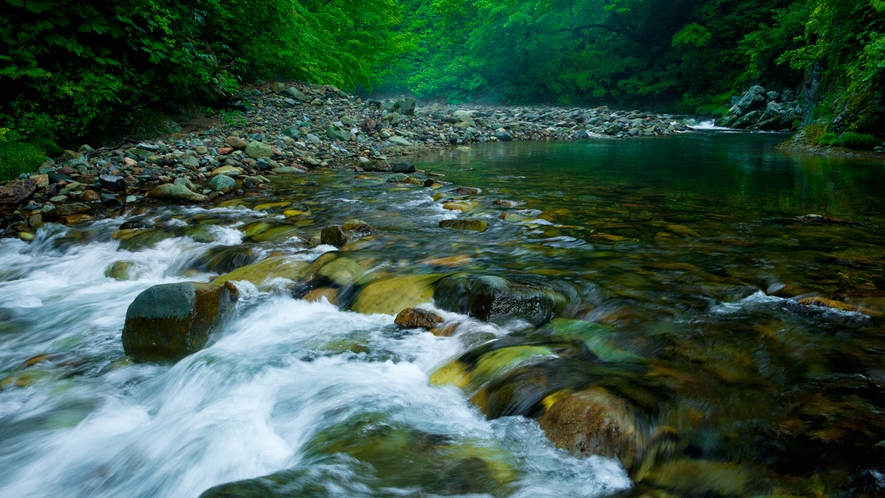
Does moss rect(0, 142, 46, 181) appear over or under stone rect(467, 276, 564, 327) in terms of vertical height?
over

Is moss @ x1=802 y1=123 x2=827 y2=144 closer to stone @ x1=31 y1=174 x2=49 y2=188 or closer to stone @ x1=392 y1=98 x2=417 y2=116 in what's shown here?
stone @ x1=392 y1=98 x2=417 y2=116

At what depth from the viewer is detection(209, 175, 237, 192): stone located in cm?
776

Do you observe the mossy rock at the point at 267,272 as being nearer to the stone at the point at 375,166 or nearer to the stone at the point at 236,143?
the stone at the point at 375,166

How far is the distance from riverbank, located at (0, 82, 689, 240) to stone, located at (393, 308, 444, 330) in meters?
4.92

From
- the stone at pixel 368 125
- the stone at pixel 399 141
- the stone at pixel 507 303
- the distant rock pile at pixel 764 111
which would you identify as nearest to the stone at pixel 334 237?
the stone at pixel 507 303

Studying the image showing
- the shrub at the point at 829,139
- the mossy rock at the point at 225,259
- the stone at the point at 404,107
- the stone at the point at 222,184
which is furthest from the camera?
the stone at the point at 404,107

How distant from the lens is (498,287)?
3.39 m

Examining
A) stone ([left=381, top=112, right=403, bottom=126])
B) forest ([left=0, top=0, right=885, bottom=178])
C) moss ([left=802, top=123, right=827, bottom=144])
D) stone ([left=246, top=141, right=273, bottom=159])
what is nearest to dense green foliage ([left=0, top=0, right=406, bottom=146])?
forest ([left=0, top=0, right=885, bottom=178])

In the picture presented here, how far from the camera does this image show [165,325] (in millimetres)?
3350

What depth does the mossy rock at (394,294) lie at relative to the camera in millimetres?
3707

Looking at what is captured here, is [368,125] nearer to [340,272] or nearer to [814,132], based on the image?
[340,272]

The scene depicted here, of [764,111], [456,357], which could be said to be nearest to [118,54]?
[456,357]

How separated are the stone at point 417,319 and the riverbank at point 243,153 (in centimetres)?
492

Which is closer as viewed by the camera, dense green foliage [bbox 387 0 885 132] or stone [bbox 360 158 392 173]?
stone [bbox 360 158 392 173]
